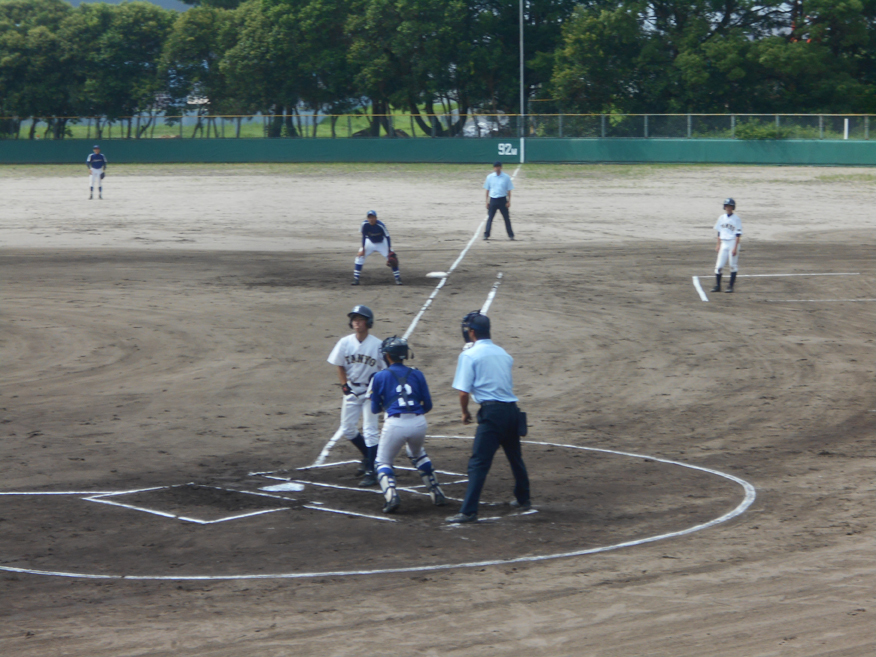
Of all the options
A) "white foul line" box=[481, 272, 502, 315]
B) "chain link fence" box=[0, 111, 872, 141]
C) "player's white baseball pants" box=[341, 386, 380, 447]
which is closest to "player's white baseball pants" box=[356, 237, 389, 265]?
"white foul line" box=[481, 272, 502, 315]

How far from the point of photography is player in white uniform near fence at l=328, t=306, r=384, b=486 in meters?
10.7

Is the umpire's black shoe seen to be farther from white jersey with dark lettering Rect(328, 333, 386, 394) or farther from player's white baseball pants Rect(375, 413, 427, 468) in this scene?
white jersey with dark lettering Rect(328, 333, 386, 394)

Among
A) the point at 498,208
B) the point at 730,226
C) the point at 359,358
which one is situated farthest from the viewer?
the point at 498,208

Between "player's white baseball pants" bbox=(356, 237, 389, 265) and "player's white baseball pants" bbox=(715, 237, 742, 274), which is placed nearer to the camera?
"player's white baseball pants" bbox=(715, 237, 742, 274)

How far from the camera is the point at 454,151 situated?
60.8 m

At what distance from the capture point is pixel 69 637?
7.04 metres

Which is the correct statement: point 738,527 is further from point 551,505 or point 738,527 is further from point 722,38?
point 722,38

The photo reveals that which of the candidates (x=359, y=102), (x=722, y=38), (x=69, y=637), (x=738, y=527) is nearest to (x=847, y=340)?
(x=738, y=527)

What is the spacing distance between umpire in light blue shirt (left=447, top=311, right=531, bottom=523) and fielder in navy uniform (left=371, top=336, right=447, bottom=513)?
0.46m

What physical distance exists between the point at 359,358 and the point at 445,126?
199ft

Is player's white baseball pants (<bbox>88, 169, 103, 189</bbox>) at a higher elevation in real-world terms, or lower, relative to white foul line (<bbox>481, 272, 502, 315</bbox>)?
higher

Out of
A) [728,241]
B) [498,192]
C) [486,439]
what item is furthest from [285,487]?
[498,192]

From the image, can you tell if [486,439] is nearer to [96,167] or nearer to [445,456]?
[445,456]

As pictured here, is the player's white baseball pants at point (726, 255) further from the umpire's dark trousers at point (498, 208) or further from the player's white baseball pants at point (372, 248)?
the umpire's dark trousers at point (498, 208)
